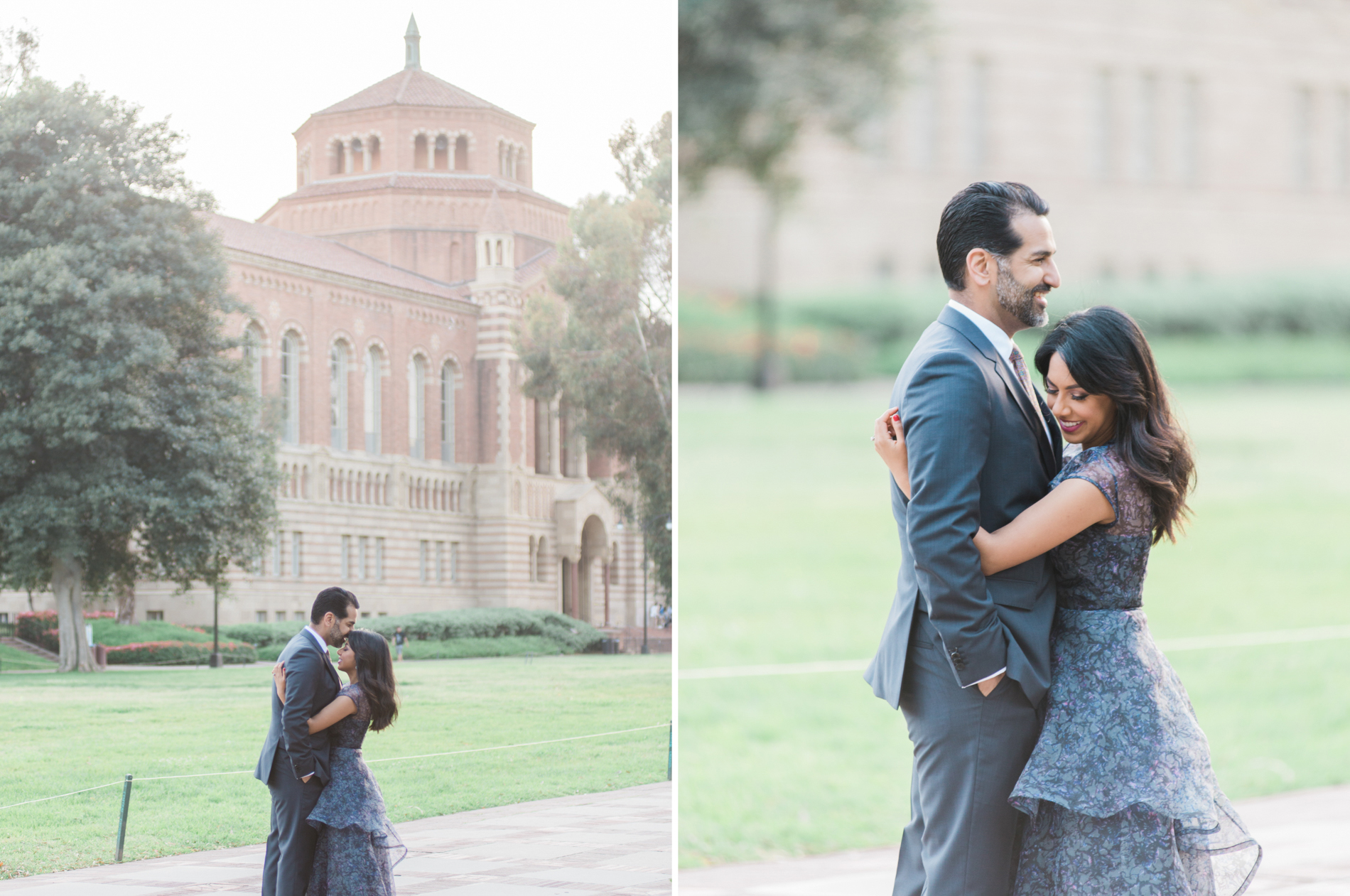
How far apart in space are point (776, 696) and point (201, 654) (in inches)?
202

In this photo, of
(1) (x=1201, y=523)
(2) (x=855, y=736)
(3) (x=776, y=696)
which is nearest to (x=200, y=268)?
(2) (x=855, y=736)

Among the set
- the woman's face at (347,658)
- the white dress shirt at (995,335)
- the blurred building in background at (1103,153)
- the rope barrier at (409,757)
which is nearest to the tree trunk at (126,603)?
the rope barrier at (409,757)

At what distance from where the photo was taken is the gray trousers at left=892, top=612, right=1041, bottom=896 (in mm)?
2762

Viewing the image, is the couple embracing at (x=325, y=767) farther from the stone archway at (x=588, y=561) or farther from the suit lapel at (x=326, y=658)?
the stone archway at (x=588, y=561)

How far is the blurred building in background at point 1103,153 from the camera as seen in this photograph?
28016 mm

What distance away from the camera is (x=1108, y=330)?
2.88 metres

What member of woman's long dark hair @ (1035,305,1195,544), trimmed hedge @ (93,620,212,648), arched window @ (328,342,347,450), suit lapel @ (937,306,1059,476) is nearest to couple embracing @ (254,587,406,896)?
trimmed hedge @ (93,620,212,648)

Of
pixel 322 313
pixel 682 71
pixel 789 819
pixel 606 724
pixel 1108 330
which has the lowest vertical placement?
pixel 789 819

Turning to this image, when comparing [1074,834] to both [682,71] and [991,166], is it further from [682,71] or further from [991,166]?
[991,166]

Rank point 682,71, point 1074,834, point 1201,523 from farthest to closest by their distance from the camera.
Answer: point 682,71 → point 1201,523 → point 1074,834

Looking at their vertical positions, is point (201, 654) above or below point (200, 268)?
below

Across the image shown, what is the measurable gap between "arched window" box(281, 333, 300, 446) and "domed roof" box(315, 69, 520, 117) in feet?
3.06

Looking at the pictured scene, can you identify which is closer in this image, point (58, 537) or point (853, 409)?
point (58, 537)

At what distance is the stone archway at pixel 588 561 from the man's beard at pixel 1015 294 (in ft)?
10.6
